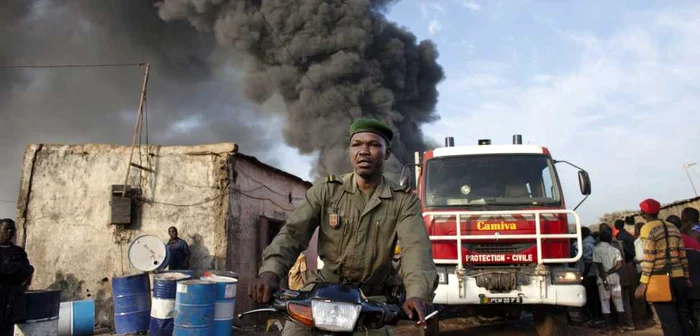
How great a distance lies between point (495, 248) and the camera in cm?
588

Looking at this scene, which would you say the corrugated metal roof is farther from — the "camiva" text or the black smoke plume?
the black smoke plume

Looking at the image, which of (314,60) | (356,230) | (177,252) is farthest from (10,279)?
(314,60)

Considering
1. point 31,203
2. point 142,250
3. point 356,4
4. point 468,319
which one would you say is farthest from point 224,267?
point 356,4

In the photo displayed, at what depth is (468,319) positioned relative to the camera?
839cm

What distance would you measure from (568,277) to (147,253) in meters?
5.36

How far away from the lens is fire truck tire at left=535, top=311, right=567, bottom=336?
5891 millimetres

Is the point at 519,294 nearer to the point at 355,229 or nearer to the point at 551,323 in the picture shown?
the point at 551,323

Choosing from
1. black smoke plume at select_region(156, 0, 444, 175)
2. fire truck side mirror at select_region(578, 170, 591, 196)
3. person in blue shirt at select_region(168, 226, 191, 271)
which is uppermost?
black smoke plume at select_region(156, 0, 444, 175)

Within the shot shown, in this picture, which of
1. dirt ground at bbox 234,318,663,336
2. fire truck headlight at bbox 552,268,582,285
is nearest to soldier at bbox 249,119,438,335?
fire truck headlight at bbox 552,268,582,285

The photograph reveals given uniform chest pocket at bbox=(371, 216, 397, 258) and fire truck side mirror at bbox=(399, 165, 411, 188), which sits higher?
fire truck side mirror at bbox=(399, 165, 411, 188)

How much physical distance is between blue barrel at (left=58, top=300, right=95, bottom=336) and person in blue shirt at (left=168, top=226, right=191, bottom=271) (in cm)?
116

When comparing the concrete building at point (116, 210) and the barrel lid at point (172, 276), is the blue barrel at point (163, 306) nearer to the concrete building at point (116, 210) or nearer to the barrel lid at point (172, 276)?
the barrel lid at point (172, 276)

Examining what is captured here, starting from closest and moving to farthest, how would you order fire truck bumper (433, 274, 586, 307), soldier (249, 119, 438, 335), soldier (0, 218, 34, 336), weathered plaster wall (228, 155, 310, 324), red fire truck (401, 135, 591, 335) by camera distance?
soldier (249, 119, 438, 335), soldier (0, 218, 34, 336), fire truck bumper (433, 274, 586, 307), red fire truck (401, 135, 591, 335), weathered plaster wall (228, 155, 310, 324)

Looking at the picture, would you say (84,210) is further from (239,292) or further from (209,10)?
(209,10)
